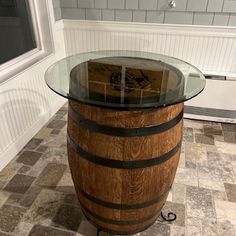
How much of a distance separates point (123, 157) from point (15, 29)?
2.13 metres

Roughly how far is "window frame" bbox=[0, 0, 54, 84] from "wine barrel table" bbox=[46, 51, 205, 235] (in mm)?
910

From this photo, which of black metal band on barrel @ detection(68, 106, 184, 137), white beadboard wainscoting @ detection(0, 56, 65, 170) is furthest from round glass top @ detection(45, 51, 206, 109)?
white beadboard wainscoting @ detection(0, 56, 65, 170)

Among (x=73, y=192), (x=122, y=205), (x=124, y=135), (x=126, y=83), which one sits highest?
(x=126, y=83)

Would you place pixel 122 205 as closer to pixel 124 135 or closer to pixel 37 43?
pixel 124 135

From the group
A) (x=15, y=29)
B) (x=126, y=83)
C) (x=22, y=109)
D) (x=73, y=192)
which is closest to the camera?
(x=126, y=83)

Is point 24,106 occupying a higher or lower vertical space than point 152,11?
lower

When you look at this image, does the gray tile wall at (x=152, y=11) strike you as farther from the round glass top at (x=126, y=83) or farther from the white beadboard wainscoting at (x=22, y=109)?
the round glass top at (x=126, y=83)

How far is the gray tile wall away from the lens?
2365 mm

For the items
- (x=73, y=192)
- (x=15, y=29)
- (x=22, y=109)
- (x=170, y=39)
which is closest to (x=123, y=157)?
(x=73, y=192)

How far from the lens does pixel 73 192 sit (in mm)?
1816

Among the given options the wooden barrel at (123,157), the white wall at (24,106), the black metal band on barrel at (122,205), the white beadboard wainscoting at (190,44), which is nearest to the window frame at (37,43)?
the white wall at (24,106)

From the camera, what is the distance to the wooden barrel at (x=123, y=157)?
1019mm

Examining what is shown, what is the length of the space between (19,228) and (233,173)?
176cm

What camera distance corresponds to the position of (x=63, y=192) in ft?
5.95
